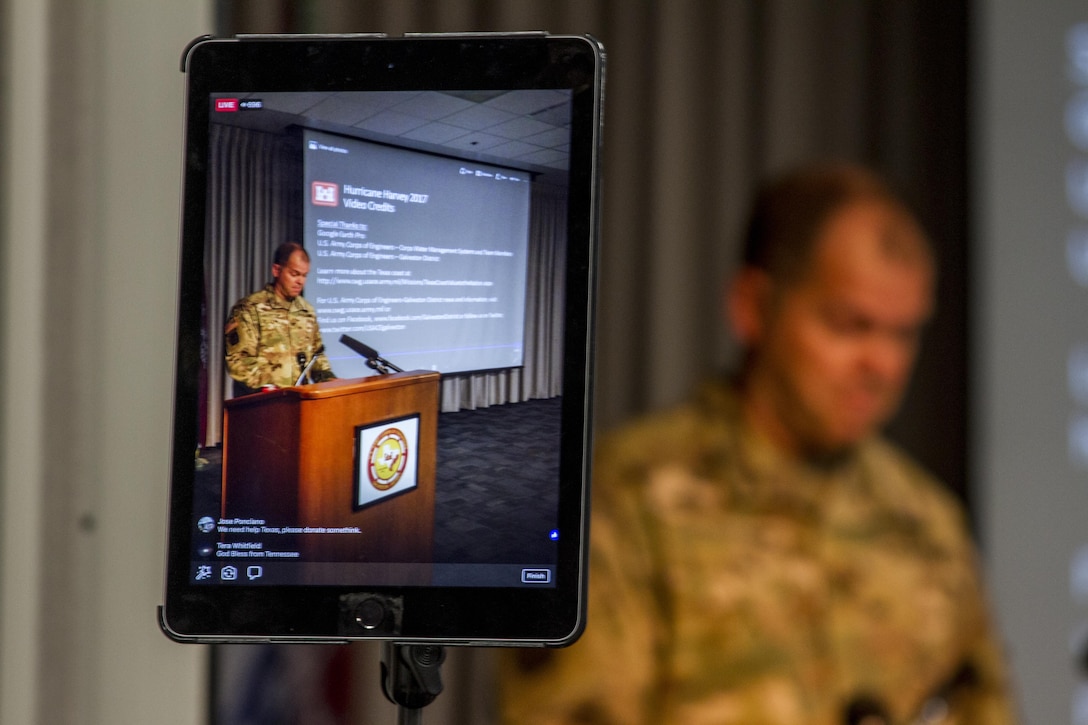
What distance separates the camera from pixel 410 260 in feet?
1.35

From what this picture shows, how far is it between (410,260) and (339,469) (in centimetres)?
10

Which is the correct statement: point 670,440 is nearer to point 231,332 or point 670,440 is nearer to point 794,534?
point 794,534

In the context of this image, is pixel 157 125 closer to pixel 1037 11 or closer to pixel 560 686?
pixel 560 686

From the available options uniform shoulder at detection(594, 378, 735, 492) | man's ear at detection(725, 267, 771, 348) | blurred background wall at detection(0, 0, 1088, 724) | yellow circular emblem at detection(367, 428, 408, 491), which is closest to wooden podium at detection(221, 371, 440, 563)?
yellow circular emblem at detection(367, 428, 408, 491)

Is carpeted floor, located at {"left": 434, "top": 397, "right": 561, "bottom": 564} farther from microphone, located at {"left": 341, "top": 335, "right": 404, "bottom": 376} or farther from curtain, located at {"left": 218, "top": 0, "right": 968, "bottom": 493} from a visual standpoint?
curtain, located at {"left": 218, "top": 0, "right": 968, "bottom": 493}

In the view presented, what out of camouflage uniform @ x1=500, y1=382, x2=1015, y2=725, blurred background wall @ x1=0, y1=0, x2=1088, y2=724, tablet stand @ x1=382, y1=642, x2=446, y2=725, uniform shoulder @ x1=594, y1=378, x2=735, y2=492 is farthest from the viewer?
uniform shoulder @ x1=594, y1=378, x2=735, y2=492

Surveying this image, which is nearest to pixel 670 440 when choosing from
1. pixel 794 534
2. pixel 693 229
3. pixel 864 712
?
pixel 794 534

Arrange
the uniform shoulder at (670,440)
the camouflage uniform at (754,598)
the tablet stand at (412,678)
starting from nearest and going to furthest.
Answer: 1. the tablet stand at (412,678)
2. the camouflage uniform at (754,598)
3. the uniform shoulder at (670,440)

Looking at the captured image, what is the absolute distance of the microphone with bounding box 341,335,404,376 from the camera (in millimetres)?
407

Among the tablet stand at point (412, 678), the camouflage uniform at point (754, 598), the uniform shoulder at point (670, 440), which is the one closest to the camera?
the tablet stand at point (412, 678)

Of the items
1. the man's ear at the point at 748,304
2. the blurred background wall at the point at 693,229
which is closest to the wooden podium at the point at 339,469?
the blurred background wall at the point at 693,229

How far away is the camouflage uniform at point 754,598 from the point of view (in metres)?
1.08

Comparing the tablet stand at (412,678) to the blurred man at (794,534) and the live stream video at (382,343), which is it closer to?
the live stream video at (382,343)

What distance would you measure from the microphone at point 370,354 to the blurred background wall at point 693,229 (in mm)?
658
